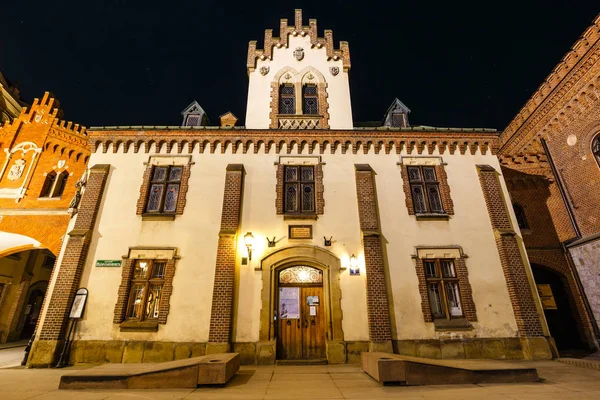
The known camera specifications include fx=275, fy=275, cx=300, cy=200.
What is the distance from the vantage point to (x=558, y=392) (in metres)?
5.98

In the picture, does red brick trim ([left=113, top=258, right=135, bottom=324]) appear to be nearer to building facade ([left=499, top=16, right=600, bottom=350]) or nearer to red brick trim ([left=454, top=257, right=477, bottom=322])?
red brick trim ([left=454, top=257, right=477, bottom=322])

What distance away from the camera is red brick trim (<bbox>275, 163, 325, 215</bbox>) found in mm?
11414

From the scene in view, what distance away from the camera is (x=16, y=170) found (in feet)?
47.3

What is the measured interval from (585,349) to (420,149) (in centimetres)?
1184

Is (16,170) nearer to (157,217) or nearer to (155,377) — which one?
(157,217)

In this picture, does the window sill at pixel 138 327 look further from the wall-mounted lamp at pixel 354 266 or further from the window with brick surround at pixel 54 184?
the window with brick surround at pixel 54 184

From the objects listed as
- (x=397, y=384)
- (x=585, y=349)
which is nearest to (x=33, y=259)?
(x=397, y=384)

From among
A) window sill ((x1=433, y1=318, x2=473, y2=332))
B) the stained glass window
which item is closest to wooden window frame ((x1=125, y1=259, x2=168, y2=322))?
the stained glass window

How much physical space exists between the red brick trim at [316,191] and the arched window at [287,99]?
374 cm

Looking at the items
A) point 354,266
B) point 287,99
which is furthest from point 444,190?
point 287,99

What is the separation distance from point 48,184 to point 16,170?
1766mm

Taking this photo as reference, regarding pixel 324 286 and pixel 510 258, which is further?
pixel 510 258

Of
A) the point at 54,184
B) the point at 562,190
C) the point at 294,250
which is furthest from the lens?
the point at 54,184

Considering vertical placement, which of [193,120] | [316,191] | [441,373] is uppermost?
[193,120]
